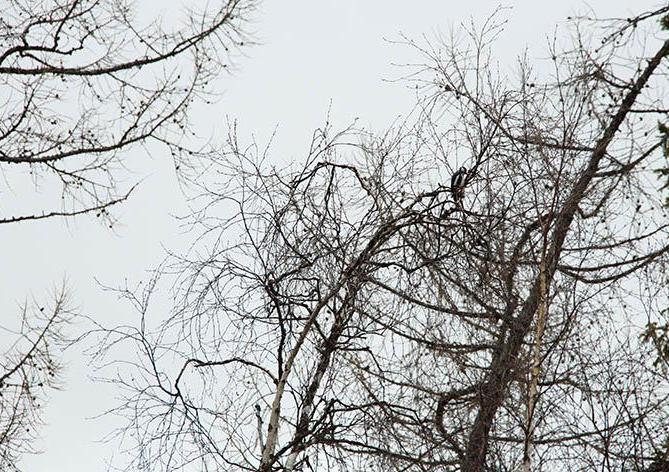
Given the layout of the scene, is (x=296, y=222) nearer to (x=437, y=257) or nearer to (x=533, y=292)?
(x=437, y=257)

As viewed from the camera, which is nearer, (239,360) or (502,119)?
(239,360)

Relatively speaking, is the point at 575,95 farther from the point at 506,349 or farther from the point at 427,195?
the point at 506,349

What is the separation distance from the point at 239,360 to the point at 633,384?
2596mm

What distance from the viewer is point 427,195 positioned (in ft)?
24.2

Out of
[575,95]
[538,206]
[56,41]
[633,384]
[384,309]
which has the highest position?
[56,41]

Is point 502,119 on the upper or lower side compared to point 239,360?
upper

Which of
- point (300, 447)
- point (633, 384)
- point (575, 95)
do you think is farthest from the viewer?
point (575, 95)

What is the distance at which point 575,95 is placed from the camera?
7895mm

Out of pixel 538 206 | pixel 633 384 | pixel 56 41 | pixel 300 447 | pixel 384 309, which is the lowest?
pixel 300 447

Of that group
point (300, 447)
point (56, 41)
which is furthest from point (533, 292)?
point (56, 41)

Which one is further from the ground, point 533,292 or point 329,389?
point 533,292

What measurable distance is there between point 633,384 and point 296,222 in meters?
2.46

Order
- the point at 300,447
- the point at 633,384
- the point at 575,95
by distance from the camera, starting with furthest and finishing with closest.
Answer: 1. the point at 575,95
2. the point at 633,384
3. the point at 300,447

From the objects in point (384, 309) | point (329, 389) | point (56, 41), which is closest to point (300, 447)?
point (329, 389)
